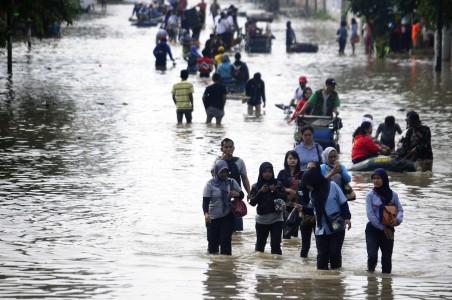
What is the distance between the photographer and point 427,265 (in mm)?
15016

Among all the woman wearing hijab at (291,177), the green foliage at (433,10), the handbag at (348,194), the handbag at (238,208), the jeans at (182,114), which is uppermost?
the green foliage at (433,10)

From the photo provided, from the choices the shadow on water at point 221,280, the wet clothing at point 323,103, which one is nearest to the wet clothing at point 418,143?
the wet clothing at point 323,103

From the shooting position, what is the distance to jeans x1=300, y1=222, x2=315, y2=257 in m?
15.1

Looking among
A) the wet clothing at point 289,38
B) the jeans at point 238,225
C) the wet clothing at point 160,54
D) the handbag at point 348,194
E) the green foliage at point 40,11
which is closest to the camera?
the handbag at point 348,194

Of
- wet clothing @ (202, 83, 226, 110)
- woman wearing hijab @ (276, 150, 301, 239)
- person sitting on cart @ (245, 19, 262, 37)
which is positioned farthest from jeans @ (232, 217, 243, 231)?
person sitting on cart @ (245, 19, 262, 37)

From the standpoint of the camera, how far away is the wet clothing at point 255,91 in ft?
107

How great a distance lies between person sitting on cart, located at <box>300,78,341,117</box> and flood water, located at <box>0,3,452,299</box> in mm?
963

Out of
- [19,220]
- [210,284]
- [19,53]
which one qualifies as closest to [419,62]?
[19,53]

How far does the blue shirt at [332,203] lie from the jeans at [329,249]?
9cm

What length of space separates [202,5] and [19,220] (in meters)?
57.3

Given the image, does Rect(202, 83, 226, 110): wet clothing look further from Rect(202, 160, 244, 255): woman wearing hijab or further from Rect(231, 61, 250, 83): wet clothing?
Rect(202, 160, 244, 255): woman wearing hijab

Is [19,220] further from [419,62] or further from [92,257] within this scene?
[419,62]

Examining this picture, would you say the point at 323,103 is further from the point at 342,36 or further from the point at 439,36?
the point at 342,36

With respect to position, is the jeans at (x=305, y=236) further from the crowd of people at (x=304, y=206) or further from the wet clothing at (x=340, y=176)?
the wet clothing at (x=340, y=176)
